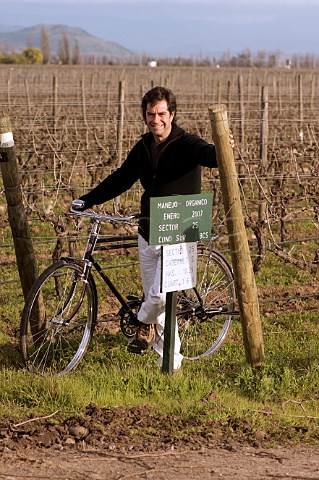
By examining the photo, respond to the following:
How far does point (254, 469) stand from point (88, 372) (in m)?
1.96

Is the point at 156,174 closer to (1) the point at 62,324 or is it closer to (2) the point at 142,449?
(1) the point at 62,324

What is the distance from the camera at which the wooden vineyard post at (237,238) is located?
18.0 feet

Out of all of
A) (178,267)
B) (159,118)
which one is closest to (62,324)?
(178,267)

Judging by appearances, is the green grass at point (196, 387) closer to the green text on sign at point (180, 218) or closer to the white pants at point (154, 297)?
the white pants at point (154, 297)

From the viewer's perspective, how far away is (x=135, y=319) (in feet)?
20.3

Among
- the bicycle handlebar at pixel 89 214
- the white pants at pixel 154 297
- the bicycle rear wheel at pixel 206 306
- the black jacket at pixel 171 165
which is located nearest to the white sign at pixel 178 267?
the white pants at pixel 154 297

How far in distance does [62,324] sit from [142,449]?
176cm

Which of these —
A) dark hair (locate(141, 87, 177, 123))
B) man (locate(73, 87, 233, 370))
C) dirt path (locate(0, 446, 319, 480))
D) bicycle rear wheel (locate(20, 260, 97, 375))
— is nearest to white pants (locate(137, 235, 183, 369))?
man (locate(73, 87, 233, 370))

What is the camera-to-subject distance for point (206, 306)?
21.3 feet

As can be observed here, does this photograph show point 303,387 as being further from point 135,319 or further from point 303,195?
point 303,195

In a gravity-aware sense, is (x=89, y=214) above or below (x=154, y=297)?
above

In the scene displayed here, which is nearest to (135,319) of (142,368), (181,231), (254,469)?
(142,368)

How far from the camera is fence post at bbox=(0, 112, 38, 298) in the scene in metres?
5.97

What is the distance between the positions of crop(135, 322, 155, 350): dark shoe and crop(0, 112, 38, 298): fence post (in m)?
0.82
